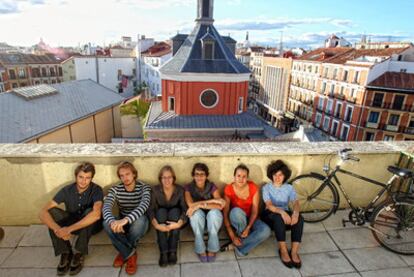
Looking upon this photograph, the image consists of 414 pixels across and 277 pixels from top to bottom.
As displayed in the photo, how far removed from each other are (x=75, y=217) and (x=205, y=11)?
21020 millimetres

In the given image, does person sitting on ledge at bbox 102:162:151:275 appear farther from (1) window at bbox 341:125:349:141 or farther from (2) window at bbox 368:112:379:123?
(1) window at bbox 341:125:349:141

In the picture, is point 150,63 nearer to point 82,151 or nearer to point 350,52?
point 350,52

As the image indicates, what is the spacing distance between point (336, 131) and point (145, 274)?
122 feet

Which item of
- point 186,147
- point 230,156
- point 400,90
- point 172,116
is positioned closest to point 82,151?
point 186,147

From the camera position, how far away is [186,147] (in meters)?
3.94

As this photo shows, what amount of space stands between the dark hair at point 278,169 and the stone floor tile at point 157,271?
1.71m

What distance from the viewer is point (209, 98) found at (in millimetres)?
20016

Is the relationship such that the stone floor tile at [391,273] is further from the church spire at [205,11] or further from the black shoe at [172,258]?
the church spire at [205,11]

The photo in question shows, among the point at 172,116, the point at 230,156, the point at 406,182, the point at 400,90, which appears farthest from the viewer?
the point at 400,90

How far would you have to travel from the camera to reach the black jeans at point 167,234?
3.26 metres

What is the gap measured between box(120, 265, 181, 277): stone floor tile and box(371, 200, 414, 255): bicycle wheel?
8.89 ft

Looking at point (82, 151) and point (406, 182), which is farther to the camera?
point (406, 182)

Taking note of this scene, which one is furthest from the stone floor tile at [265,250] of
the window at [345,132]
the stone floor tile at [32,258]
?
the window at [345,132]

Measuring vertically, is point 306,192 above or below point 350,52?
below
